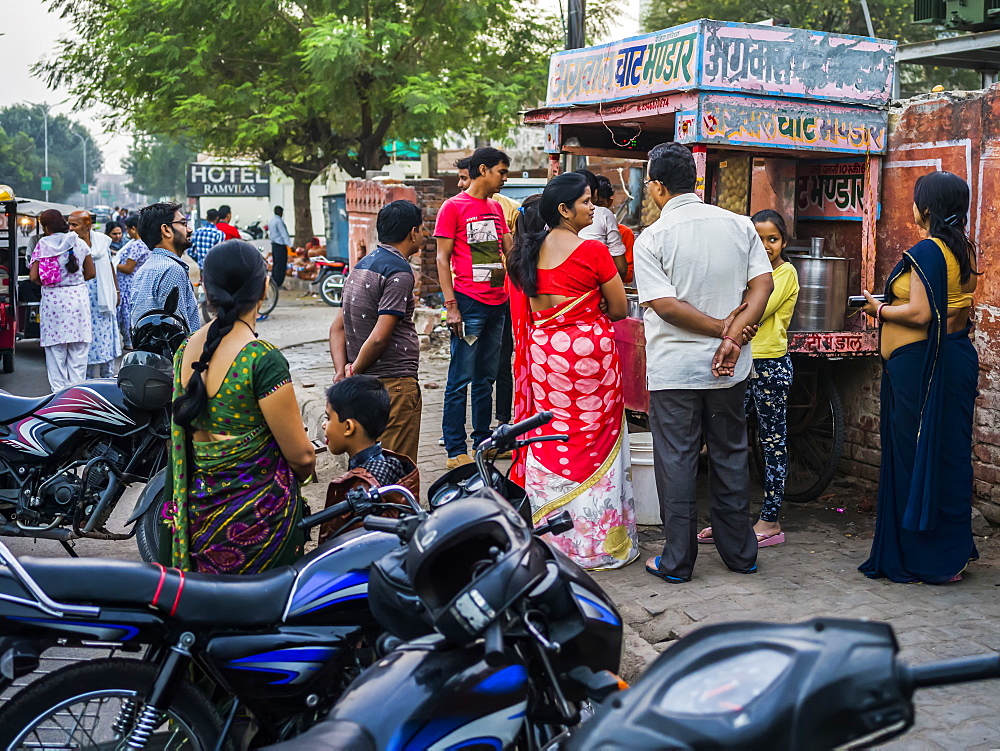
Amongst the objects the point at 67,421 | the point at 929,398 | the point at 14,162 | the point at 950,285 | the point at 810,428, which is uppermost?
the point at 14,162

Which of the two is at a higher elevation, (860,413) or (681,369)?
(681,369)

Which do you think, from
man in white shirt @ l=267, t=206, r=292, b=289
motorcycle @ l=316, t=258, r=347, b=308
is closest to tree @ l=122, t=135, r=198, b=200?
man in white shirt @ l=267, t=206, r=292, b=289

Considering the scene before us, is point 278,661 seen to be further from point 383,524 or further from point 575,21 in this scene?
point 575,21

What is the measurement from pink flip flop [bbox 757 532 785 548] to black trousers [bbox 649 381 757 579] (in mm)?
555

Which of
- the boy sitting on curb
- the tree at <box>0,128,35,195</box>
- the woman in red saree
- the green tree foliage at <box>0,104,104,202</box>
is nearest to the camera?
the boy sitting on curb

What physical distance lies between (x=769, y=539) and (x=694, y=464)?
0.93m

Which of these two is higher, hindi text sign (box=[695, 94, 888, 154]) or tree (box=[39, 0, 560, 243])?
tree (box=[39, 0, 560, 243])

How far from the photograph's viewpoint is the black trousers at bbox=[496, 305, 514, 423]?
24.8ft

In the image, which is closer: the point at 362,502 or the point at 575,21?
the point at 362,502

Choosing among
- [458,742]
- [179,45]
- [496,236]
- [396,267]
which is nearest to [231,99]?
[179,45]

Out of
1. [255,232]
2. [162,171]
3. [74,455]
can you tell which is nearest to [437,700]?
[74,455]

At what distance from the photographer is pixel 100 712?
2.61m

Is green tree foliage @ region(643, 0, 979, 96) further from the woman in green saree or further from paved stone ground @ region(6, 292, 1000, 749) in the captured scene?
the woman in green saree

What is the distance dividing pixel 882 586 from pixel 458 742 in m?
3.12
